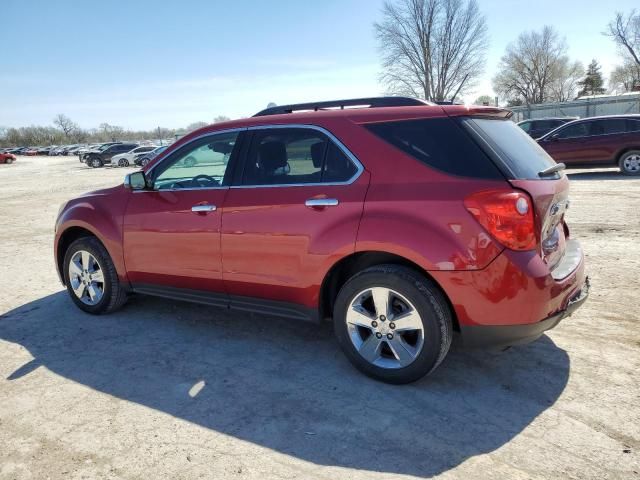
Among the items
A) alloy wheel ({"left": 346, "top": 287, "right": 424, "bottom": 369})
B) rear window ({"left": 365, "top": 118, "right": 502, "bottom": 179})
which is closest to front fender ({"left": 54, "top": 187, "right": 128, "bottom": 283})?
alloy wheel ({"left": 346, "top": 287, "right": 424, "bottom": 369})

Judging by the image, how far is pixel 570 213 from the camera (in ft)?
28.1

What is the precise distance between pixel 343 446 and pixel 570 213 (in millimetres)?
7321

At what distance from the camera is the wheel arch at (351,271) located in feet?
10.5

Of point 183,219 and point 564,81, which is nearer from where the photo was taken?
point 183,219

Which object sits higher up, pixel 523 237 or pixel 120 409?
pixel 523 237

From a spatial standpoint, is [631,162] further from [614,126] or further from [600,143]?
[614,126]

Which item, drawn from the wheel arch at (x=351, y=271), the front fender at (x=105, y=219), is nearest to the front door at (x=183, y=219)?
the front fender at (x=105, y=219)

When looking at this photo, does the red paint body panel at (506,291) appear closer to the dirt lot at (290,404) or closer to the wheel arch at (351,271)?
the wheel arch at (351,271)

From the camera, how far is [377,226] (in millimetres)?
3180

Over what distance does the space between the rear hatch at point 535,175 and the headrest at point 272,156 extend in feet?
4.40

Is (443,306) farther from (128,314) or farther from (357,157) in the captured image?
(128,314)

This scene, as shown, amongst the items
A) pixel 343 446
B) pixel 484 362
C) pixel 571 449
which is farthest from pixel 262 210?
pixel 571 449

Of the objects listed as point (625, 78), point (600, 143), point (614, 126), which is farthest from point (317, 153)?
point (625, 78)

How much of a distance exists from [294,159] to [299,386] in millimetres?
1612
